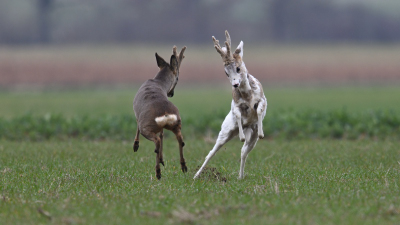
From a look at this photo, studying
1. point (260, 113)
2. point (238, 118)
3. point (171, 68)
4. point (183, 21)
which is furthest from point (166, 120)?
point (183, 21)

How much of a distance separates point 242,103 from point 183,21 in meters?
89.6

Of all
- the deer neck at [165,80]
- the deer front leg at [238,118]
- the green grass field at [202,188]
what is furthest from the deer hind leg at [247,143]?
the deer neck at [165,80]

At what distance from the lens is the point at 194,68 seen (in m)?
65.0

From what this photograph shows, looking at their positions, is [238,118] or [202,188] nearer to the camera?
[202,188]

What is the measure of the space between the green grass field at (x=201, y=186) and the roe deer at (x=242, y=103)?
26.4 inches

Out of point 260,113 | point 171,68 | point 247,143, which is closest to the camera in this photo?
point 260,113

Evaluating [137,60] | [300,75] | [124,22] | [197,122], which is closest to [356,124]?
[197,122]

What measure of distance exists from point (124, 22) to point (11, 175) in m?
90.6

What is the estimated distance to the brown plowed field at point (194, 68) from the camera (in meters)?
59.3

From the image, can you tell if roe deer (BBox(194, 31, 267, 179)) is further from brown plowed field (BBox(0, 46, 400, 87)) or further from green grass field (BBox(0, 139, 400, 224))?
brown plowed field (BBox(0, 46, 400, 87))

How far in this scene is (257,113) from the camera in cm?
959

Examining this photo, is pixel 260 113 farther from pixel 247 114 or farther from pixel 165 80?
pixel 165 80

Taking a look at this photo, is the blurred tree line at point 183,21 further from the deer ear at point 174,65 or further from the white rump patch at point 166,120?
Result: the white rump patch at point 166,120

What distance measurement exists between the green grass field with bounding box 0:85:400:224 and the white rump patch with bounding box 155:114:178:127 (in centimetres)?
87
